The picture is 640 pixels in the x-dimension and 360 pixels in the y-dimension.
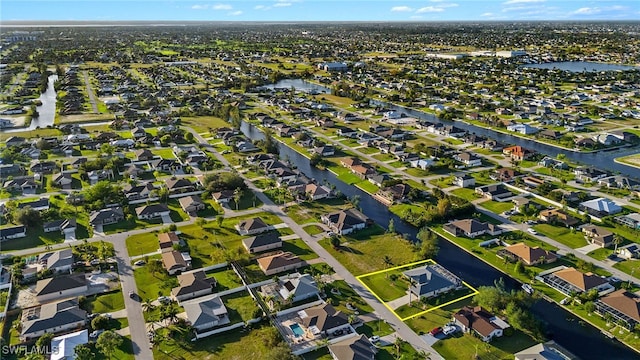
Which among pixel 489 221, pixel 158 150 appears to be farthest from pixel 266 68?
pixel 489 221

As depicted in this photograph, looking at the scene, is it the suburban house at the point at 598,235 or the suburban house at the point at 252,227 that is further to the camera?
the suburban house at the point at 252,227

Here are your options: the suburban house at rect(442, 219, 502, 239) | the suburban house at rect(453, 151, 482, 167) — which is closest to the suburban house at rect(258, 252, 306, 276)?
the suburban house at rect(442, 219, 502, 239)

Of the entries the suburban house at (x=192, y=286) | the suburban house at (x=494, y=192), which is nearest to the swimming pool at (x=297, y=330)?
the suburban house at (x=192, y=286)

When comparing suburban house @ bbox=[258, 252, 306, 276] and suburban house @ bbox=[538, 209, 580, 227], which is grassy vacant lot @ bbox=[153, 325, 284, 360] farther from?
suburban house @ bbox=[538, 209, 580, 227]

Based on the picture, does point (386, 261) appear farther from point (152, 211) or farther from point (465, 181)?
point (152, 211)

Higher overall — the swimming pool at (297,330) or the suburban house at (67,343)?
the suburban house at (67,343)

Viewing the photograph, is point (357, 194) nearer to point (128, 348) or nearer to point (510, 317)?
point (510, 317)

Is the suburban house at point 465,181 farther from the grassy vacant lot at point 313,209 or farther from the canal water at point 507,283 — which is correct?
the grassy vacant lot at point 313,209
